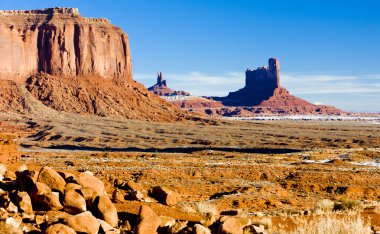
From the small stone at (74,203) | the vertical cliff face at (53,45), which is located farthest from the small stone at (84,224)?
the vertical cliff face at (53,45)

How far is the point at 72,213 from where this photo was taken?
32.2ft

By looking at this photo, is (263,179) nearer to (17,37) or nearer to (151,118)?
(151,118)

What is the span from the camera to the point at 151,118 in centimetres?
10081

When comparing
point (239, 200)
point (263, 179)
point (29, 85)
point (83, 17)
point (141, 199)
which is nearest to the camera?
point (141, 199)

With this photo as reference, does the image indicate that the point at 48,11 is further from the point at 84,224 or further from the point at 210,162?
the point at 84,224

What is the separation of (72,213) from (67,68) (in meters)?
101

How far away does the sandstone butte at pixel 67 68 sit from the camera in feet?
316

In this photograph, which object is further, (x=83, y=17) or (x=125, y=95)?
(x=83, y=17)

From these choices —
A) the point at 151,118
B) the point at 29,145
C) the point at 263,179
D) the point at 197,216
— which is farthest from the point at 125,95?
the point at 197,216

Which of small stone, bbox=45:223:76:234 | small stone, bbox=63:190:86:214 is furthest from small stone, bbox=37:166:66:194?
small stone, bbox=45:223:76:234

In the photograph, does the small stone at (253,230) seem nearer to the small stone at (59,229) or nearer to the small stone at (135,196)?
the small stone at (59,229)

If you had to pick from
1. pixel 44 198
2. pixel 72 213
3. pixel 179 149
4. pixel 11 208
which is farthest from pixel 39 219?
pixel 179 149

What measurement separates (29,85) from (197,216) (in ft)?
308

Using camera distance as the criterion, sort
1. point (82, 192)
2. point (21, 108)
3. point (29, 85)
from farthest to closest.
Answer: point (29, 85), point (21, 108), point (82, 192)
